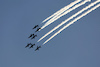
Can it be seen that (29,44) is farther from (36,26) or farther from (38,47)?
(36,26)

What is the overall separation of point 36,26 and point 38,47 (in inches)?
426

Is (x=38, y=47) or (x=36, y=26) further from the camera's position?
(x=38, y=47)

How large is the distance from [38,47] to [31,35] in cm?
634

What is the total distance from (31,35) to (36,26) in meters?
5.74

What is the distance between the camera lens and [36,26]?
268ft

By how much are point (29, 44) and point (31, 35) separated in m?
5.30

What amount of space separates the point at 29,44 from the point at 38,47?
13.6 feet

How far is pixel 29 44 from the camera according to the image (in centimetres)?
8900

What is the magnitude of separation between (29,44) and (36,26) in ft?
36.0

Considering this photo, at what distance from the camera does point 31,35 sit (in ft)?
281

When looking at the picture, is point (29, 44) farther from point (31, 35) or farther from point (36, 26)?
point (36, 26)

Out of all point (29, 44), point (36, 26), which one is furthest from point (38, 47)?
point (36, 26)

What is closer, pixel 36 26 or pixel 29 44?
pixel 36 26
